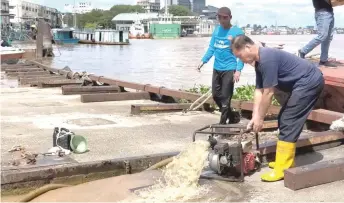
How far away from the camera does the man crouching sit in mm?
4785

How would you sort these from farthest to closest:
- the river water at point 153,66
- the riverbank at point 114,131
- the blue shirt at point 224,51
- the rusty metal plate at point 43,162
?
the river water at point 153,66
the blue shirt at point 224,51
the rusty metal plate at point 43,162
the riverbank at point 114,131

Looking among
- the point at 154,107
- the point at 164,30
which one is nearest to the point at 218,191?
the point at 154,107

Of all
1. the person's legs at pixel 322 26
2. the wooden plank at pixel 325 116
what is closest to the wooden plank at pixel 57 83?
the person's legs at pixel 322 26

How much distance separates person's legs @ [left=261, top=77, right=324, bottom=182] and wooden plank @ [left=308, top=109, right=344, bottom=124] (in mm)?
1923

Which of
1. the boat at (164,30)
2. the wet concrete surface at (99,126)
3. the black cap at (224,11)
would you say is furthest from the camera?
the boat at (164,30)

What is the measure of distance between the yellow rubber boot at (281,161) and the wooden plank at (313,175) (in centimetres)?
21

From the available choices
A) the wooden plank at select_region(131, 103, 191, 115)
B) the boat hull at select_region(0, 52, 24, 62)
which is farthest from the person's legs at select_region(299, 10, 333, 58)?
the boat hull at select_region(0, 52, 24, 62)

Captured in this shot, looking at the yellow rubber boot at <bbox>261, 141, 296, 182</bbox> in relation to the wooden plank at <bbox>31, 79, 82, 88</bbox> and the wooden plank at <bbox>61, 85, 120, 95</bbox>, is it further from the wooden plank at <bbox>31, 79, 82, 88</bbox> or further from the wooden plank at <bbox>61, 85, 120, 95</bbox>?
the wooden plank at <bbox>31, 79, 82, 88</bbox>

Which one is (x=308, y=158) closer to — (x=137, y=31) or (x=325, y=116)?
(x=325, y=116)

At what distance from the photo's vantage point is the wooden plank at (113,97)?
11195 mm

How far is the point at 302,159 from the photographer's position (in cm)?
582

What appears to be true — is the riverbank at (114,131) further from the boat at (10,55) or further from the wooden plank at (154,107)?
the boat at (10,55)

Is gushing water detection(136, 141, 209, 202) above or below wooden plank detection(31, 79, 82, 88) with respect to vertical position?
above

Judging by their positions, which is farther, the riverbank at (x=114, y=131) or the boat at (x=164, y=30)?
the boat at (x=164, y=30)
